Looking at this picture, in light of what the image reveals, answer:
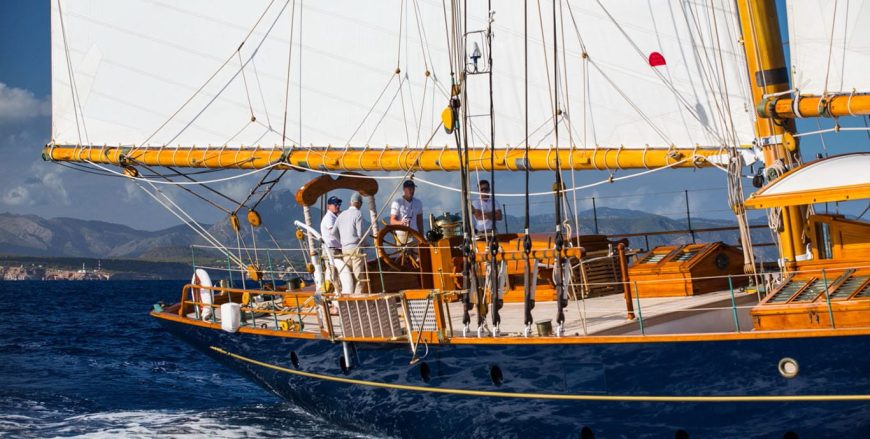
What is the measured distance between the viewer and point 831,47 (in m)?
11.9

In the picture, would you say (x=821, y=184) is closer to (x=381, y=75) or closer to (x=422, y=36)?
(x=422, y=36)

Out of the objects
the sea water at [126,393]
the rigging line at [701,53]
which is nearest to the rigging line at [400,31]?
the rigging line at [701,53]

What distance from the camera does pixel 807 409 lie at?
9.70 meters

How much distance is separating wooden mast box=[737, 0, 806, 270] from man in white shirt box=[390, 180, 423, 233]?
5500 millimetres

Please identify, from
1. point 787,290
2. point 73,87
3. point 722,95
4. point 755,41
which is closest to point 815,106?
point 755,41

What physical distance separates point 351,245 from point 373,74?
3702 mm

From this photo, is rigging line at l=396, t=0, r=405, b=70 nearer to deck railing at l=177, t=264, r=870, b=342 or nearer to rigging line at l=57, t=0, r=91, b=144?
deck railing at l=177, t=264, r=870, b=342

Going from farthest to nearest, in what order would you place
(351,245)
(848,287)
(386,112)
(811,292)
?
(386,112), (351,245), (811,292), (848,287)

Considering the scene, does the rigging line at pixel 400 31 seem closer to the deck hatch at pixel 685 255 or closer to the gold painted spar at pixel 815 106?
the deck hatch at pixel 685 255

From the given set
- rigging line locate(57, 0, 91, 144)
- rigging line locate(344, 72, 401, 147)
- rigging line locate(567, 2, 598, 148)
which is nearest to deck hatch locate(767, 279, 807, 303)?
rigging line locate(567, 2, 598, 148)

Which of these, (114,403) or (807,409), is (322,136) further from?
(807,409)

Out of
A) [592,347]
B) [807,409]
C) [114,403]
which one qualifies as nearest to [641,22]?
[592,347]

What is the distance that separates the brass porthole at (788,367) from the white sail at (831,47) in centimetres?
354

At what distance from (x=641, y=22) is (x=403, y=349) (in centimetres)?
542
